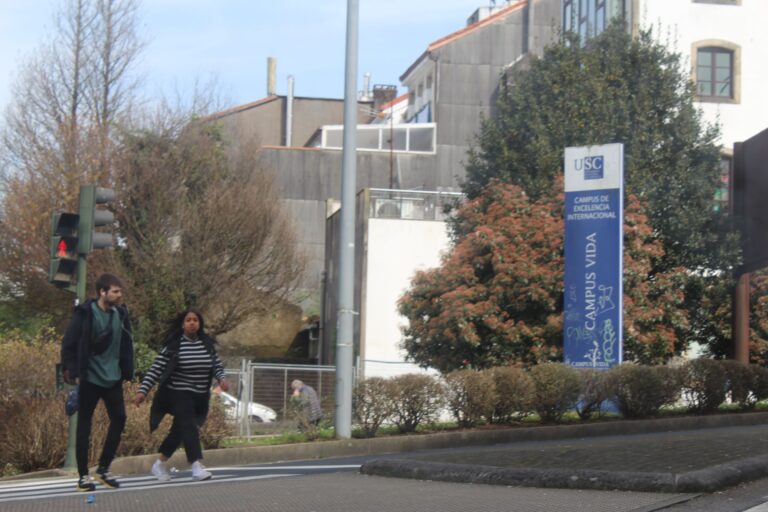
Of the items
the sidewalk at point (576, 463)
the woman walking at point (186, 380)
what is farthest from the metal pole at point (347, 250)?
the woman walking at point (186, 380)

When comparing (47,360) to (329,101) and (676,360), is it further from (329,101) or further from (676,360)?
(329,101)

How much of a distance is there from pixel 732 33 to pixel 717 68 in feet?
4.26

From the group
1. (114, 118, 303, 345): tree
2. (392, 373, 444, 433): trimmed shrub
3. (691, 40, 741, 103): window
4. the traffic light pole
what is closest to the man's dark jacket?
the traffic light pole

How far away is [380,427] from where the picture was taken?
17.7m

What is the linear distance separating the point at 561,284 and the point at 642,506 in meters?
16.5

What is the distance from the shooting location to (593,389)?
18.5 metres

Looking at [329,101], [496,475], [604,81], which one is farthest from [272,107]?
[496,475]

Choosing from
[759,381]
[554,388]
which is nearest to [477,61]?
[759,381]

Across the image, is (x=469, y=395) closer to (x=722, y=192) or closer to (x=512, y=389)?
(x=512, y=389)

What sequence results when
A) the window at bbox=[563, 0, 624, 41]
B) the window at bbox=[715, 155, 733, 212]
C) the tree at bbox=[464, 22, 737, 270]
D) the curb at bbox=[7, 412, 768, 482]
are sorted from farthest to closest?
the window at bbox=[563, 0, 624, 41]
the window at bbox=[715, 155, 733, 212]
the tree at bbox=[464, 22, 737, 270]
the curb at bbox=[7, 412, 768, 482]

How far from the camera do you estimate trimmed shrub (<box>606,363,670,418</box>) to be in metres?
18.5

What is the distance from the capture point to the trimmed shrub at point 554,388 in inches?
711

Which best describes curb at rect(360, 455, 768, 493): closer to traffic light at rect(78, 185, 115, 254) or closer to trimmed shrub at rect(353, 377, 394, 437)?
traffic light at rect(78, 185, 115, 254)

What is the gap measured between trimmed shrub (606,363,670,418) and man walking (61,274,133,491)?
10.7 m
